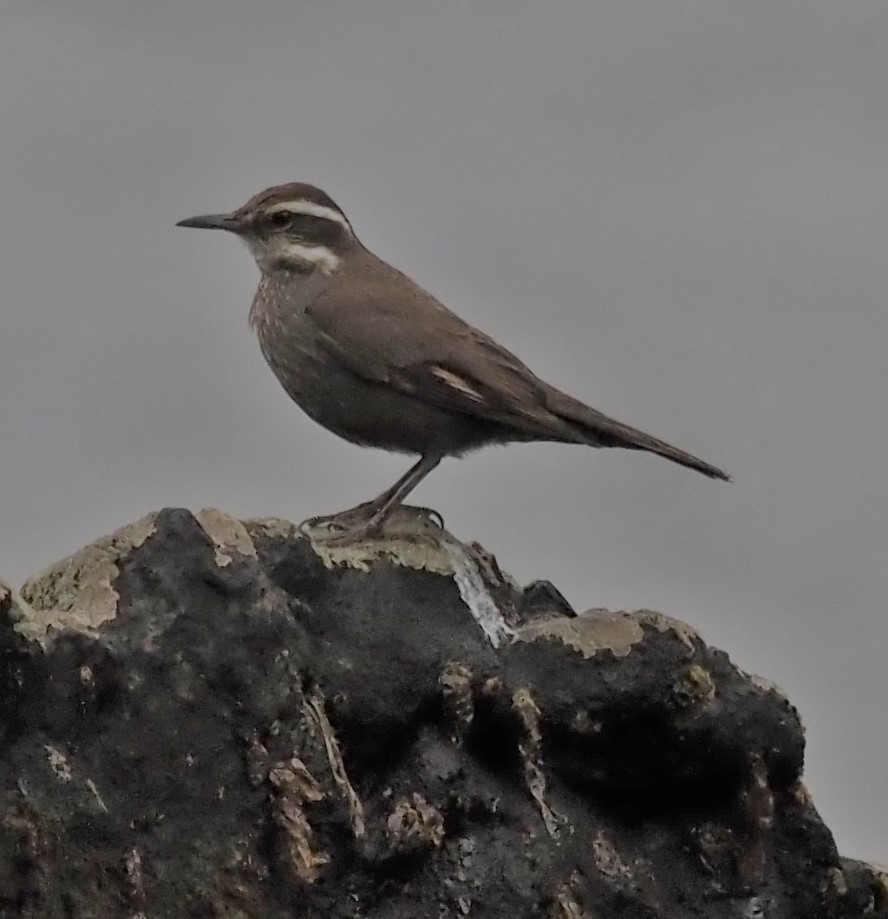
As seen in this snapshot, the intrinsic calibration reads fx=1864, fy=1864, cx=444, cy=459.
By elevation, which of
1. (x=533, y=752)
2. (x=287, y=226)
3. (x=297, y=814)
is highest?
(x=287, y=226)

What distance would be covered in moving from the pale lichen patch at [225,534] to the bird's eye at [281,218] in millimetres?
3158

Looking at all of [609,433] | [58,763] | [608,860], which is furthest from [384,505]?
[58,763]

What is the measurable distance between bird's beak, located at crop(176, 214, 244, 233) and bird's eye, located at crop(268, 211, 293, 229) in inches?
6.6

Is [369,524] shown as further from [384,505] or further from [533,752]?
[533,752]

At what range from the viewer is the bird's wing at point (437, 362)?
8422 millimetres

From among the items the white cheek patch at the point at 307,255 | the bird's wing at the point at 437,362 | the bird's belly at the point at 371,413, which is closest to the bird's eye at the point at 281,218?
the white cheek patch at the point at 307,255

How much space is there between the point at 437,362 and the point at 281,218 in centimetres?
146

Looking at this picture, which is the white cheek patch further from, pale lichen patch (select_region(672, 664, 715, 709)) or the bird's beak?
pale lichen patch (select_region(672, 664, 715, 709))

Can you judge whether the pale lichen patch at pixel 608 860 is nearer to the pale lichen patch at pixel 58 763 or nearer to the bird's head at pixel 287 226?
the pale lichen patch at pixel 58 763

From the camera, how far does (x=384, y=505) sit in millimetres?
8133

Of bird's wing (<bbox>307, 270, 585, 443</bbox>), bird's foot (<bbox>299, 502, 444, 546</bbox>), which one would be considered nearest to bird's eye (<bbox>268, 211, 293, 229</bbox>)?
bird's wing (<bbox>307, 270, 585, 443</bbox>)

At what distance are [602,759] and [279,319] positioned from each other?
10.2ft

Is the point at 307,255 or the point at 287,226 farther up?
the point at 287,226

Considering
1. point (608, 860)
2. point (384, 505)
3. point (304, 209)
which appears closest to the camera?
point (608, 860)
